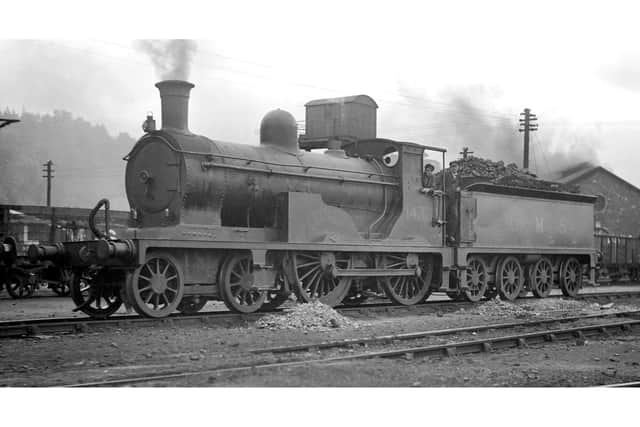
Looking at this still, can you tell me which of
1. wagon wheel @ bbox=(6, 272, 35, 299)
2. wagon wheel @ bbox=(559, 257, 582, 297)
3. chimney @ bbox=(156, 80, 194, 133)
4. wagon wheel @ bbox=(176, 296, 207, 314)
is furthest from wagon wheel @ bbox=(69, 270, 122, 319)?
wagon wheel @ bbox=(559, 257, 582, 297)

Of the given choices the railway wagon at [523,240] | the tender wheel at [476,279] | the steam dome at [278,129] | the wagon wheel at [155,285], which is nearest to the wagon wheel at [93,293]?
the wagon wheel at [155,285]

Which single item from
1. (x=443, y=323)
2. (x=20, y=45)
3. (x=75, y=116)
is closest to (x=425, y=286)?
(x=443, y=323)

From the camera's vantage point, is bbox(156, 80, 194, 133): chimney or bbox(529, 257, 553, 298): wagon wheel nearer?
bbox(156, 80, 194, 133): chimney

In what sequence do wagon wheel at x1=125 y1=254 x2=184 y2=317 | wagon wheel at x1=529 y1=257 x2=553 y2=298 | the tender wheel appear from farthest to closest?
wagon wheel at x1=529 y1=257 x2=553 y2=298 → the tender wheel → wagon wheel at x1=125 y1=254 x2=184 y2=317

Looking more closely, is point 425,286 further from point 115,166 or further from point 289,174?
point 115,166

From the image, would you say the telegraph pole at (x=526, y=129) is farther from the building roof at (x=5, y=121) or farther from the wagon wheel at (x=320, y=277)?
the building roof at (x=5, y=121)

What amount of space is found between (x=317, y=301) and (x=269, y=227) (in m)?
1.47

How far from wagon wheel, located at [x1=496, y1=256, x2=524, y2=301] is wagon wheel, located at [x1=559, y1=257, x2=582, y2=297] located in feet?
6.30

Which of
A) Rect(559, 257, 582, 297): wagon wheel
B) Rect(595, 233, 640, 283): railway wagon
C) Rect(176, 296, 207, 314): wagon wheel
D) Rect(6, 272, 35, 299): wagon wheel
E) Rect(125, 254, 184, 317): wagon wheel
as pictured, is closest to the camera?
Rect(125, 254, 184, 317): wagon wheel

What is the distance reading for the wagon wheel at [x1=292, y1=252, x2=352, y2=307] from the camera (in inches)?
475

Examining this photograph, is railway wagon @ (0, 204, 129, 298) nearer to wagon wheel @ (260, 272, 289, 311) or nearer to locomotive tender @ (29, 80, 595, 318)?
locomotive tender @ (29, 80, 595, 318)

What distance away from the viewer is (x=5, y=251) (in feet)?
47.1

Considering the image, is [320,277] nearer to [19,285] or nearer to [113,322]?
[113,322]

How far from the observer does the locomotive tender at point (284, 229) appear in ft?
34.8
